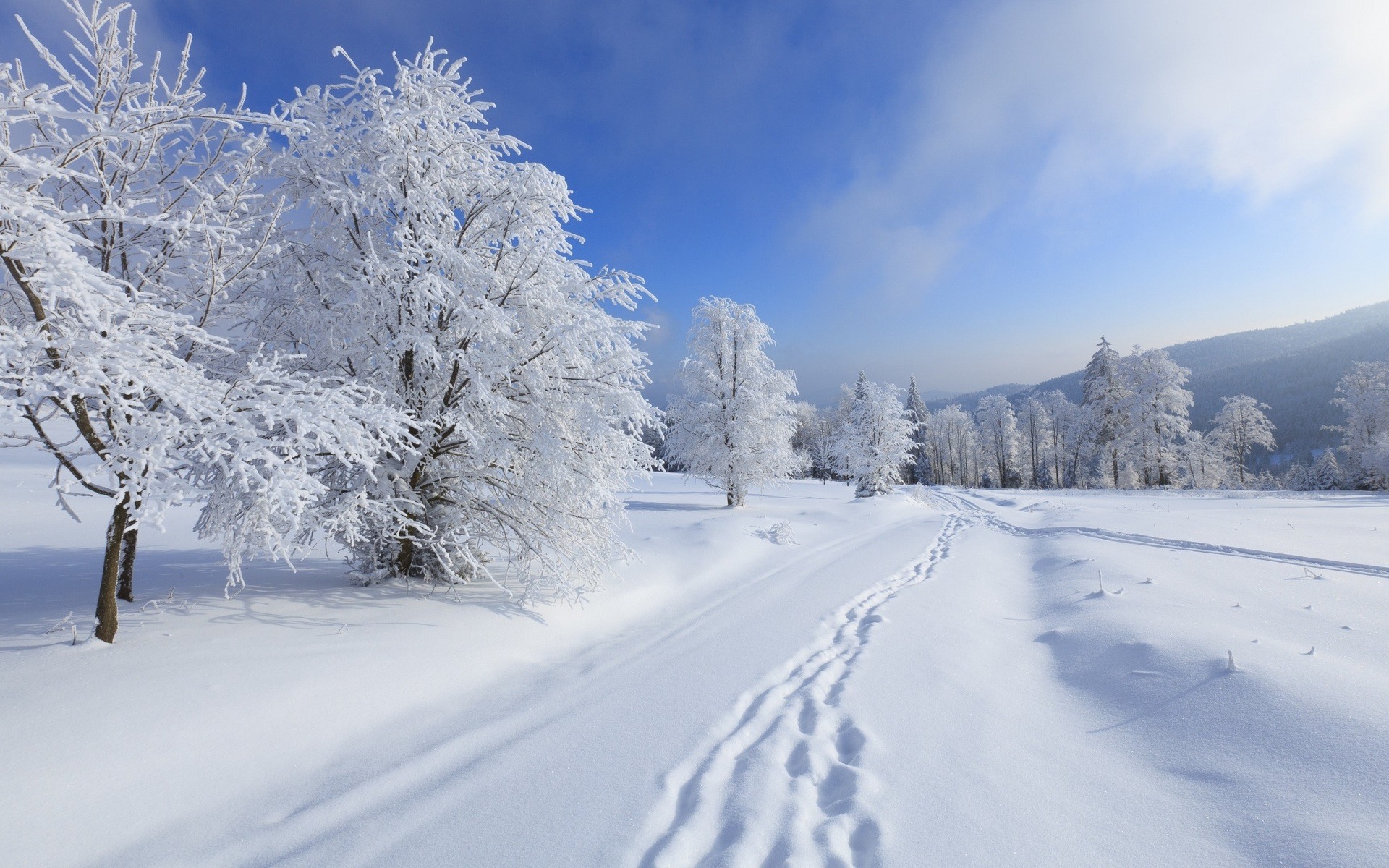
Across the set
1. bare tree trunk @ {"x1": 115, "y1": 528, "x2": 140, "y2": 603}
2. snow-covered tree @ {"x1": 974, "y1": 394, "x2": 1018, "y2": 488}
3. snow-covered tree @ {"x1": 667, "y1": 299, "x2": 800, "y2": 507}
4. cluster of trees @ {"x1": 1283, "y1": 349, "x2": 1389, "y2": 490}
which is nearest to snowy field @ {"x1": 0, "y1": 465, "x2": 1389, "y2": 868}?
bare tree trunk @ {"x1": 115, "y1": 528, "x2": 140, "y2": 603}

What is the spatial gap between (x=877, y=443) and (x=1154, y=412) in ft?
55.6

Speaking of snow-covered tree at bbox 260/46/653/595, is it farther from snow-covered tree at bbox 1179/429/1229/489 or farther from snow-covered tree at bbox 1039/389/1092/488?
snow-covered tree at bbox 1179/429/1229/489

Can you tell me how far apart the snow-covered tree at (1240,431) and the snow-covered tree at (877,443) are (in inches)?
1152

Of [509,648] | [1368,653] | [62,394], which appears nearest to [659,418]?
[509,648]

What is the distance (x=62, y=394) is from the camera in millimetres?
3369

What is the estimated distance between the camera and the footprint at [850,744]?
3.61 metres

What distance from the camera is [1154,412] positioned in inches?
1281

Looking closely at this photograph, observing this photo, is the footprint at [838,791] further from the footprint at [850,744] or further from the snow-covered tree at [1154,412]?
the snow-covered tree at [1154,412]

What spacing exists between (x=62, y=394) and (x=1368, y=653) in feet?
33.0

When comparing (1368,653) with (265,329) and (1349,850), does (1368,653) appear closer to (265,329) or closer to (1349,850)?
(1349,850)

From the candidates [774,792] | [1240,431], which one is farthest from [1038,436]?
[774,792]

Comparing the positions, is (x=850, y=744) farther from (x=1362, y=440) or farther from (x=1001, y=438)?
(x=1001, y=438)

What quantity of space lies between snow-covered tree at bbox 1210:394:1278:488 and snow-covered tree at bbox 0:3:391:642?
2314 inches

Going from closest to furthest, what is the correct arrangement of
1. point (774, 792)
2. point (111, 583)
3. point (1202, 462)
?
point (774, 792) → point (111, 583) → point (1202, 462)
